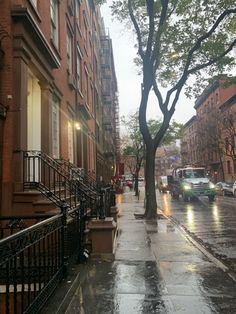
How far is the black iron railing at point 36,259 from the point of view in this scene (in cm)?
396

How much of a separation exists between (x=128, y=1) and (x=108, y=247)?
43.5ft

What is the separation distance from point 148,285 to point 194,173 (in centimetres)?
2837

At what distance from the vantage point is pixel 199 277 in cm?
687

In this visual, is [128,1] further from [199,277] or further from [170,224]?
[199,277]

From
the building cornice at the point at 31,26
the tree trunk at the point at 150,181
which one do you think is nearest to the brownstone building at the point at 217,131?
the tree trunk at the point at 150,181

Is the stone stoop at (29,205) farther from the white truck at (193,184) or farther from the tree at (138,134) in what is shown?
the tree at (138,134)

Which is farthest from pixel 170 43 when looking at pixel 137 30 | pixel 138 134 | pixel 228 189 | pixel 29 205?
pixel 138 134

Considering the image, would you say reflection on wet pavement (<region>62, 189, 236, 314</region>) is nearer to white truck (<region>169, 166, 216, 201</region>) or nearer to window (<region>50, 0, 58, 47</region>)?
window (<region>50, 0, 58, 47</region>)

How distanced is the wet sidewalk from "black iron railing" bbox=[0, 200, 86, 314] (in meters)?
0.28

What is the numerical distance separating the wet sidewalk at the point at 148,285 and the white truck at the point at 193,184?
71.6 ft

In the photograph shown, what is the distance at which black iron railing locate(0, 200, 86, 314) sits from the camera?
3963 millimetres

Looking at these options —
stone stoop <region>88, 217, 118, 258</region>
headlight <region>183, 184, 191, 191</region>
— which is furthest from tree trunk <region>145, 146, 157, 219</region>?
headlight <region>183, 184, 191, 191</region>

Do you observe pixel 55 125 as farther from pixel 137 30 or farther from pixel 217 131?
pixel 217 131

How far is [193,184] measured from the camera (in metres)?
31.7
